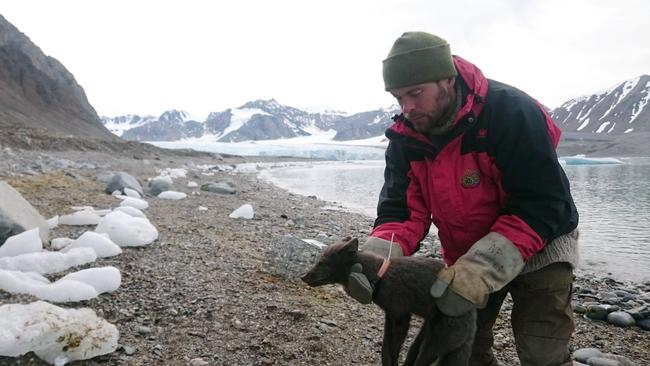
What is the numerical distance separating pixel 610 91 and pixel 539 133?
663ft

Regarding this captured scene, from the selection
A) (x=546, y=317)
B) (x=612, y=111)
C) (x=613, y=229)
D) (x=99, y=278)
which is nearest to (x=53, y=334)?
(x=99, y=278)

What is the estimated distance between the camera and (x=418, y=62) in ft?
7.84

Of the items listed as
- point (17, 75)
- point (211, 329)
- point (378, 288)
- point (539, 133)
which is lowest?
point (211, 329)

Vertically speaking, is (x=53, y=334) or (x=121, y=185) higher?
(x=53, y=334)

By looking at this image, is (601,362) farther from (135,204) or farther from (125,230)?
(135,204)

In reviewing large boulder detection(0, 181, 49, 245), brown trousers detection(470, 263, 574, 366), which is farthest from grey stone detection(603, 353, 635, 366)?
large boulder detection(0, 181, 49, 245)

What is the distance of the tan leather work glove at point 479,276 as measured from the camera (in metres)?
2.24

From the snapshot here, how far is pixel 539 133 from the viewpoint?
227 cm

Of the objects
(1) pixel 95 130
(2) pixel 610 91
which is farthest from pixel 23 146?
(2) pixel 610 91

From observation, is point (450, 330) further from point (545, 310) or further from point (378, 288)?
point (545, 310)

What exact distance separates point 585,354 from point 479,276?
2.18 m

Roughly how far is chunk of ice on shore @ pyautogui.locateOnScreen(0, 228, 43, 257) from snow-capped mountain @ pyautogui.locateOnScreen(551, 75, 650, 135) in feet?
499

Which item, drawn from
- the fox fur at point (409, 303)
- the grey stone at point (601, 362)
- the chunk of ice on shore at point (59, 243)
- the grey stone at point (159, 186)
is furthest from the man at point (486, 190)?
the grey stone at point (159, 186)

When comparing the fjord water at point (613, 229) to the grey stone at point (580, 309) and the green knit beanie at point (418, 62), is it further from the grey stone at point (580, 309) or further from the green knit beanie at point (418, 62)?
the green knit beanie at point (418, 62)
